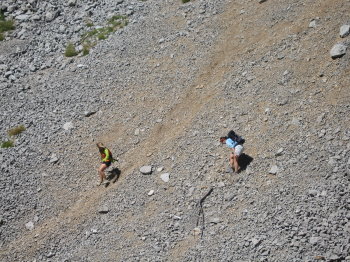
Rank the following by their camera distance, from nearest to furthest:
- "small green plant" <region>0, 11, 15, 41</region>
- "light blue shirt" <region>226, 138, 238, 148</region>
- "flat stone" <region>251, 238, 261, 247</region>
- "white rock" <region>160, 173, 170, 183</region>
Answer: "flat stone" <region>251, 238, 261, 247</region> < "light blue shirt" <region>226, 138, 238, 148</region> < "white rock" <region>160, 173, 170, 183</region> < "small green plant" <region>0, 11, 15, 41</region>

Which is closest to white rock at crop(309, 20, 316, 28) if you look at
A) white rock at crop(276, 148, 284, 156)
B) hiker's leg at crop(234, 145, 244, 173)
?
white rock at crop(276, 148, 284, 156)

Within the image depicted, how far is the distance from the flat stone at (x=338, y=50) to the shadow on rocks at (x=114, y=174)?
10970mm

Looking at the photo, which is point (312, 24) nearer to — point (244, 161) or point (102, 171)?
point (244, 161)

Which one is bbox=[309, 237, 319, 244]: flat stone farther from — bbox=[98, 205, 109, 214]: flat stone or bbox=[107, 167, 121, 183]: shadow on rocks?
bbox=[107, 167, 121, 183]: shadow on rocks

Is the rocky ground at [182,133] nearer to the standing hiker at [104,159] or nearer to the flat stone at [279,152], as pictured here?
the flat stone at [279,152]

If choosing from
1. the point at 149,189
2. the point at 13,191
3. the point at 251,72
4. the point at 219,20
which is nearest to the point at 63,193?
the point at 13,191

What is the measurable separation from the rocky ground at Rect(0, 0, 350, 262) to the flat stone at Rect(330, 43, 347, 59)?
2.4 inches

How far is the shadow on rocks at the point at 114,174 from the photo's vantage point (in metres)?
19.8

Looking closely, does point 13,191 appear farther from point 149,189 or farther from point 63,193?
point 149,189

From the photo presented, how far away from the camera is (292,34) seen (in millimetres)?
21531

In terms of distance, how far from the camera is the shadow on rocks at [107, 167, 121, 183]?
1977cm

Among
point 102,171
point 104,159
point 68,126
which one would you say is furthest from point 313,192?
point 68,126

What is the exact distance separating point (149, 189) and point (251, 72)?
25.0 feet

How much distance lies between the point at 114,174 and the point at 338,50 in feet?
37.6
